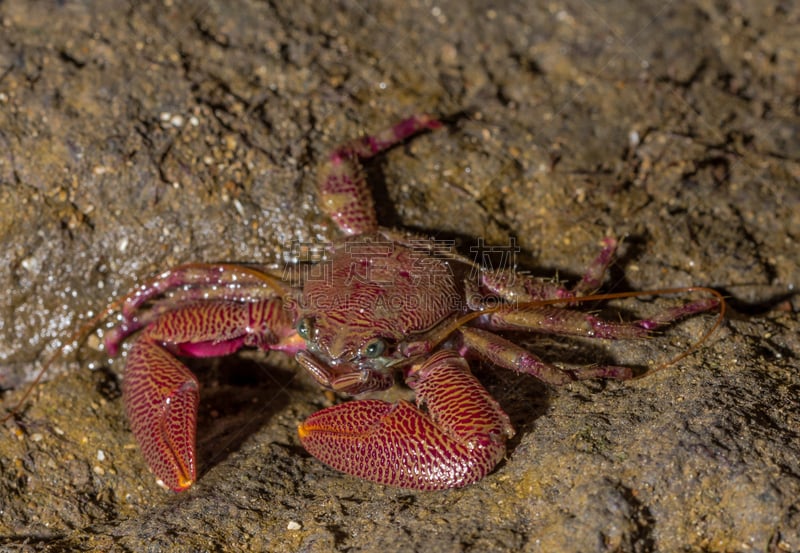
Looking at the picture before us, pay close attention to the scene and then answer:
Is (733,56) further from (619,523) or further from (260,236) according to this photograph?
(619,523)

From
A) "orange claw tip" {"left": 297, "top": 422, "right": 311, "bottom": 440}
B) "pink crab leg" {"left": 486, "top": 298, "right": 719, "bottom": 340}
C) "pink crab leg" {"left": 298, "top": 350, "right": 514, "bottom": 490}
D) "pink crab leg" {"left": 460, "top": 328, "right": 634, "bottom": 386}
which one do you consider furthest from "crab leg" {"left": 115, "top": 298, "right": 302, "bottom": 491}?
"pink crab leg" {"left": 486, "top": 298, "right": 719, "bottom": 340}

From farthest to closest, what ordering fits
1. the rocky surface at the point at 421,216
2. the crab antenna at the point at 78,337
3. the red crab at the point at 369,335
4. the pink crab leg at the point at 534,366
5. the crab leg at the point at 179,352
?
the crab antenna at the point at 78,337 → the crab leg at the point at 179,352 → the pink crab leg at the point at 534,366 → the red crab at the point at 369,335 → the rocky surface at the point at 421,216

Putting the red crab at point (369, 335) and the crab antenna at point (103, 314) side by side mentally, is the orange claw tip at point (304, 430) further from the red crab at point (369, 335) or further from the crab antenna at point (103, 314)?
the crab antenna at point (103, 314)

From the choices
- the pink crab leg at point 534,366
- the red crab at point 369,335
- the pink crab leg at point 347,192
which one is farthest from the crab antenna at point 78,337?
the pink crab leg at point 534,366

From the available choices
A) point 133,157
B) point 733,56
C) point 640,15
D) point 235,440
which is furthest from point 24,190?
point 733,56

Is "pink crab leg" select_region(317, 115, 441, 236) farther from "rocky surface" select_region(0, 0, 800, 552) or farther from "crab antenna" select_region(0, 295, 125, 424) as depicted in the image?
"crab antenna" select_region(0, 295, 125, 424)

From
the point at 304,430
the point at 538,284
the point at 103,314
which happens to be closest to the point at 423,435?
the point at 304,430
